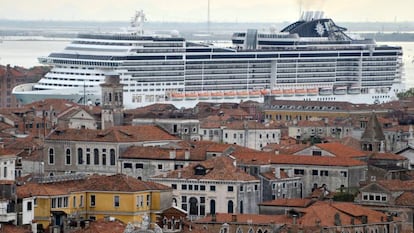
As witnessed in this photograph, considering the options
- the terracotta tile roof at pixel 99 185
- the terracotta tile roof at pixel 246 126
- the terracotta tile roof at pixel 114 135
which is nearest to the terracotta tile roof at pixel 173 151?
the terracotta tile roof at pixel 114 135

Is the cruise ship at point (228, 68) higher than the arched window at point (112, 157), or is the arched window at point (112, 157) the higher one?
the arched window at point (112, 157)

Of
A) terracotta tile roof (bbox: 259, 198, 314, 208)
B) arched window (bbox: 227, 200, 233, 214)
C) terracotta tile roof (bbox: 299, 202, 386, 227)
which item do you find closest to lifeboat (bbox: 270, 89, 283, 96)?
arched window (bbox: 227, 200, 233, 214)

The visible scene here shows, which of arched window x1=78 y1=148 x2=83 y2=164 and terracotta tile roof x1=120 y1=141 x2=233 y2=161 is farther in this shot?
arched window x1=78 y1=148 x2=83 y2=164

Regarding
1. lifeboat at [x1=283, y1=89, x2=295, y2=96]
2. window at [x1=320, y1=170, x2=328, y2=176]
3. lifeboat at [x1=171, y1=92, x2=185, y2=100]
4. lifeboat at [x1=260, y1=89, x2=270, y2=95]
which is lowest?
lifeboat at [x1=283, y1=89, x2=295, y2=96]

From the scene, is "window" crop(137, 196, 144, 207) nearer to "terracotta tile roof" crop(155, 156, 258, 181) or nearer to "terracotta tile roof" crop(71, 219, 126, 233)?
"terracotta tile roof" crop(71, 219, 126, 233)

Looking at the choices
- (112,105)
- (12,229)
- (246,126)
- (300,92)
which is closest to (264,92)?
(300,92)

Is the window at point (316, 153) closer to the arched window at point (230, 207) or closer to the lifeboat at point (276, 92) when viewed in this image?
the arched window at point (230, 207)
